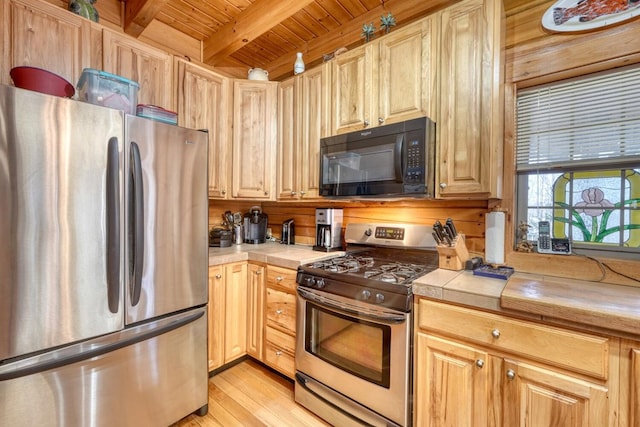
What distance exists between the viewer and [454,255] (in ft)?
5.43

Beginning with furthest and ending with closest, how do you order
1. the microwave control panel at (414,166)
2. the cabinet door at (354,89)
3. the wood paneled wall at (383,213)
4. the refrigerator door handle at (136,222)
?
the cabinet door at (354,89) → the wood paneled wall at (383,213) → the microwave control panel at (414,166) → the refrigerator door handle at (136,222)

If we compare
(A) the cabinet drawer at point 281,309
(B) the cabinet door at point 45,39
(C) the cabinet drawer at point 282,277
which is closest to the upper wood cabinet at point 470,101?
(C) the cabinet drawer at point 282,277

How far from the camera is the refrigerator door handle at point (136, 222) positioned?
1.38m

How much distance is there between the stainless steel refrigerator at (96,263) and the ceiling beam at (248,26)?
1.13 metres

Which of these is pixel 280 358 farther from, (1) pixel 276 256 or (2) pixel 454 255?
(2) pixel 454 255

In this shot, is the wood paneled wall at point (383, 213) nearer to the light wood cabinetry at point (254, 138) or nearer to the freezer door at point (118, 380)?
the light wood cabinetry at point (254, 138)

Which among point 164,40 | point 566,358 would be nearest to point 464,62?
point 566,358

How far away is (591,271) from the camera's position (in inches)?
57.8

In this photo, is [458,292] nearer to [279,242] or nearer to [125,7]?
[279,242]

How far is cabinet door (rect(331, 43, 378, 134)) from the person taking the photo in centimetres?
192

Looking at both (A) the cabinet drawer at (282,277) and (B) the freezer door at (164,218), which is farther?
(A) the cabinet drawer at (282,277)

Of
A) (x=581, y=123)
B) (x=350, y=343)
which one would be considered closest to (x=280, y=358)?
(x=350, y=343)

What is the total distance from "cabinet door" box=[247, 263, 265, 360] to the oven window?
51 centimetres

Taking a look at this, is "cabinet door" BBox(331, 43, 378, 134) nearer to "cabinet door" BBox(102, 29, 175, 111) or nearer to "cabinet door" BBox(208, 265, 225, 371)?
"cabinet door" BBox(102, 29, 175, 111)
